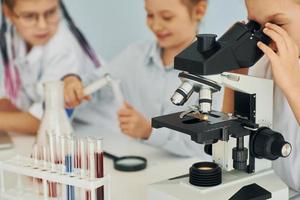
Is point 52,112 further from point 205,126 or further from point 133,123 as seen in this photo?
point 205,126

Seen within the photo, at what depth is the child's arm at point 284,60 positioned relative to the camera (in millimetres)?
1116

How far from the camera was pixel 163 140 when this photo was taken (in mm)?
1661

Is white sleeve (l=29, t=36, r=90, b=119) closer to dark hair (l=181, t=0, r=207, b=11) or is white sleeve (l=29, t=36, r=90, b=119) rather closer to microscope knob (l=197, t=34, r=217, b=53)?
dark hair (l=181, t=0, r=207, b=11)

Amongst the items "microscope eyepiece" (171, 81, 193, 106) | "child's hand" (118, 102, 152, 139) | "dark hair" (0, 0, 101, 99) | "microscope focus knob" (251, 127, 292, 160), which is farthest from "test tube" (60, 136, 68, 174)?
"dark hair" (0, 0, 101, 99)

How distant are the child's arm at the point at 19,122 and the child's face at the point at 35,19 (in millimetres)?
244

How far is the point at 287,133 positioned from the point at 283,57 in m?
0.25

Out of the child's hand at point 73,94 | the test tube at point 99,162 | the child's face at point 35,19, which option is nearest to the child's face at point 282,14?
the test tube at point 99,162

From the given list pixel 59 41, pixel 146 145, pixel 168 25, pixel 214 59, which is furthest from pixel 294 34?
pixel 59 41

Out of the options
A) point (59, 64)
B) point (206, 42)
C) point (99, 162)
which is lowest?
point (99, 162)

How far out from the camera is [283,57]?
44.1 inches

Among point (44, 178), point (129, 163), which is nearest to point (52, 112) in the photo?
point (129, 163)

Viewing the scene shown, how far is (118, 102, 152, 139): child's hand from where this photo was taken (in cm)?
171

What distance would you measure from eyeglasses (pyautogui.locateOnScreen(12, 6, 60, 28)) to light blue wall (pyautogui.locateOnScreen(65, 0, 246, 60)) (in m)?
0.05

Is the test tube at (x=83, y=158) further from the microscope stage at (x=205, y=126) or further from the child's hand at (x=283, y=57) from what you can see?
the child's hand at (x=283, y=57)
